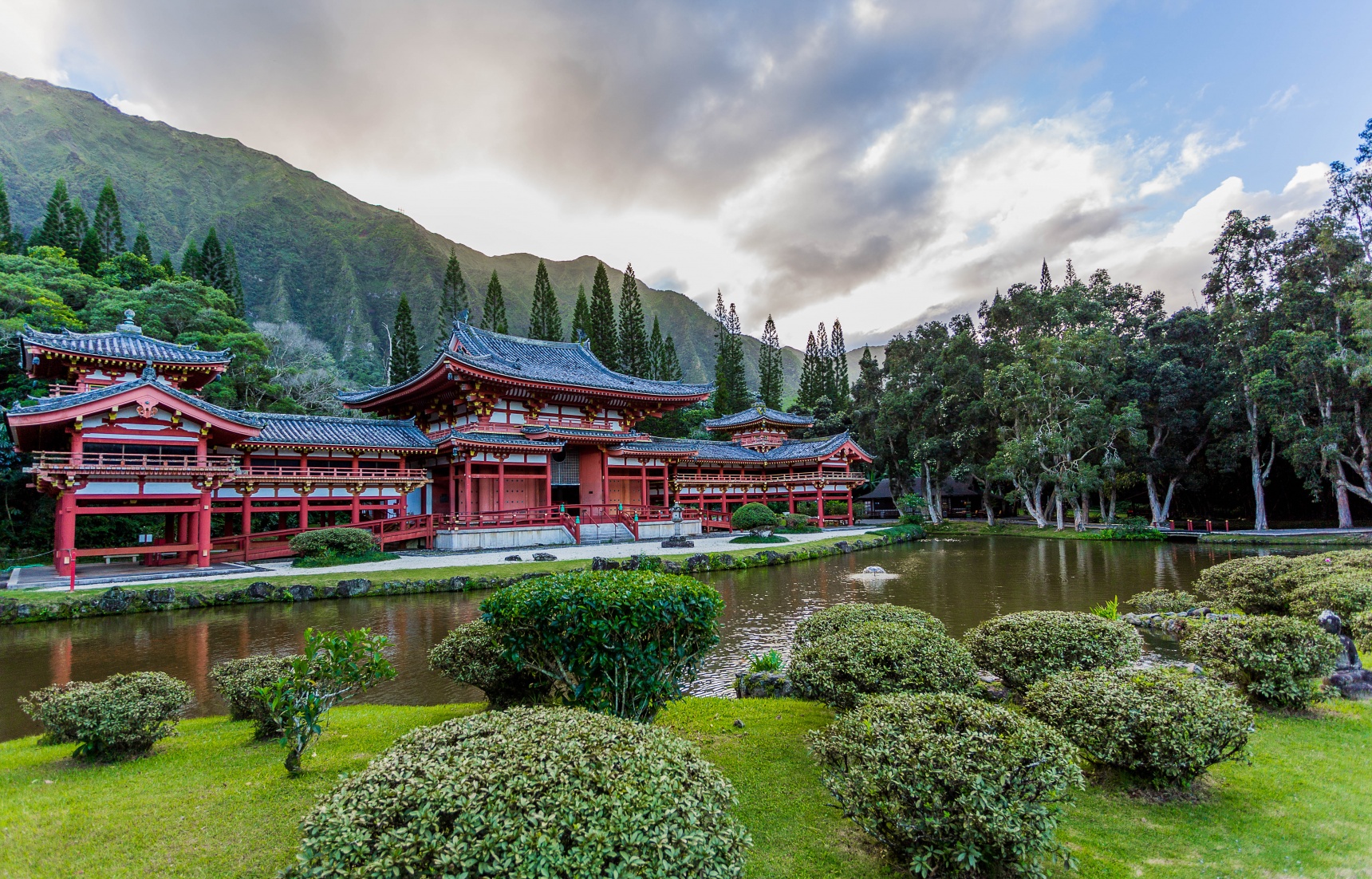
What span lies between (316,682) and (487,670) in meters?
1.40

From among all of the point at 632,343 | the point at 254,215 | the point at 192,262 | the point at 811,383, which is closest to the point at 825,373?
the point at 811,383

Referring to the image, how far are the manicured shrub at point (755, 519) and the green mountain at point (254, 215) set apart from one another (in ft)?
134

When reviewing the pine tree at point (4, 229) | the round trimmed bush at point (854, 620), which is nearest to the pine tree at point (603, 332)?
the pine tree at point (4, 229)

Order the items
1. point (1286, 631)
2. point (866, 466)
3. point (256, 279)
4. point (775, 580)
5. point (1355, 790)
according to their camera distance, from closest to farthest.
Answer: point (1355, 790) < point (1286, 631) < point (775, 580) < point (866, 466) < point (256, 279)

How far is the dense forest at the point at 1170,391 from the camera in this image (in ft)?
79.2

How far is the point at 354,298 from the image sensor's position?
7575cm

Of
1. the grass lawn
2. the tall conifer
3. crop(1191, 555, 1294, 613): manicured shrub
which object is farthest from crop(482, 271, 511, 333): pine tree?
crop(1191, 555, 1294, 613): manicured shrub

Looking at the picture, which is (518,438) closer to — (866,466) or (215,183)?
(866,466)

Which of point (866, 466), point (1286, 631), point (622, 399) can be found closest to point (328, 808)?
point (1286, 631)

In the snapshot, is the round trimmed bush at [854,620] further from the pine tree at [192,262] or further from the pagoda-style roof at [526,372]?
the pine tree at [192,262]

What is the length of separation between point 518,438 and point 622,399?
5.88m

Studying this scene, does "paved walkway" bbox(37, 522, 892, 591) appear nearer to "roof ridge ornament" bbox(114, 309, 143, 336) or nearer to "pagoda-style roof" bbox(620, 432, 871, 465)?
"pagoda-style roof" bbox(620, 432, 871, 465)

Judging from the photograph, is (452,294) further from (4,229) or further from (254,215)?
(254,215)

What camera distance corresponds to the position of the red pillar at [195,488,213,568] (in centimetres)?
1720
